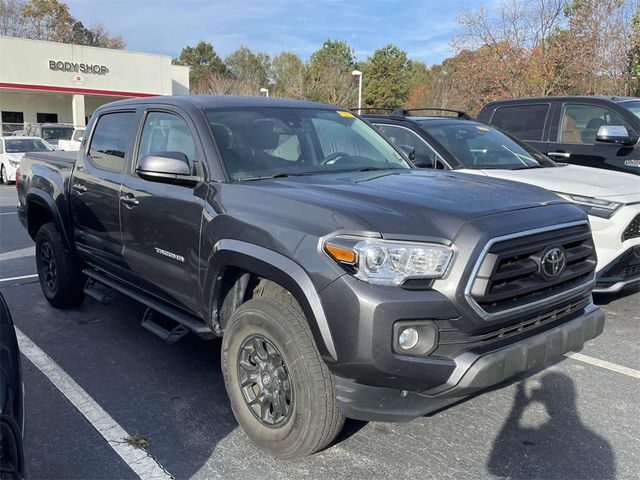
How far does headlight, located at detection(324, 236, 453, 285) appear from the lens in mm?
2529

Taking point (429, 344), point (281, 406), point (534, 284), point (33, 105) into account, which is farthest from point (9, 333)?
point (33, 105)

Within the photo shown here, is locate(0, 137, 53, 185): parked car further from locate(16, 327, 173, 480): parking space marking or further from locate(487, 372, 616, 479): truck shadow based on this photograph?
locate(487, 372, 616, 479): truck shadow

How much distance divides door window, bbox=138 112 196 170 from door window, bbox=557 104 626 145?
209 inches

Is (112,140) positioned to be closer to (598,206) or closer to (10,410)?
(10,410)

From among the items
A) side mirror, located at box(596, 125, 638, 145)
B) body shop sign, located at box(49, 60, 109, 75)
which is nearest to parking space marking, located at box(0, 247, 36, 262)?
side mirror, located at box(596, 125, 638, 145)

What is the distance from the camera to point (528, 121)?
774cm

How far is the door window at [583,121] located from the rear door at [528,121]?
0.72 feet

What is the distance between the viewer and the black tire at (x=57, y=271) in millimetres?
5184

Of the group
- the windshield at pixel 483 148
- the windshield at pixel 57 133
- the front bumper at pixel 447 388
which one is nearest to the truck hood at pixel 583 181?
the windshield at pixel 483 148

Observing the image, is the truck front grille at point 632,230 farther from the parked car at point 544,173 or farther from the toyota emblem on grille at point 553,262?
the toyota emblem on grille at point 553,262

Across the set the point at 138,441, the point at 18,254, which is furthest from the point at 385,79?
the point at 138,441

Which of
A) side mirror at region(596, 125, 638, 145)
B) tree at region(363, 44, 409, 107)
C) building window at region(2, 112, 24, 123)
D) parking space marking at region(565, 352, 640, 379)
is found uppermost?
tree at region(363, 44, 409, 107)

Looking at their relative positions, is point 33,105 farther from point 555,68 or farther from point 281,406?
point 281,406

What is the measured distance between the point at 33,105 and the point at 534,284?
40218mm
